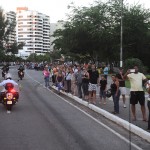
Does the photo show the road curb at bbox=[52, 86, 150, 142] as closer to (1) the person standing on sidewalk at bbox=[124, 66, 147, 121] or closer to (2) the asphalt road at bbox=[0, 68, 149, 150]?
(2) the asphalt road at bbox=[0, 68, 149, 150]

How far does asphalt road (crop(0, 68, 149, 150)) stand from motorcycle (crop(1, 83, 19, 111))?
1.21 ft

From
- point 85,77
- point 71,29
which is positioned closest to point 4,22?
point 71,29

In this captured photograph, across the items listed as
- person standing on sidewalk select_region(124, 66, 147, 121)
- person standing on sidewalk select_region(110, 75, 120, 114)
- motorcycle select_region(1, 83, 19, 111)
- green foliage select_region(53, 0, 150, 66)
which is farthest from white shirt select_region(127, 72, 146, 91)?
green foliage select_region(53, 0, 150, 66)

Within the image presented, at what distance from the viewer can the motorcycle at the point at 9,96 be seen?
646 inches

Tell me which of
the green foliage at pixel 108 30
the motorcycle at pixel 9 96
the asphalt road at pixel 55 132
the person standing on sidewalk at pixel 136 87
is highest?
the green foliage at pixel 108 30

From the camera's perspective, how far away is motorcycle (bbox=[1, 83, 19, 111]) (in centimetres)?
1640

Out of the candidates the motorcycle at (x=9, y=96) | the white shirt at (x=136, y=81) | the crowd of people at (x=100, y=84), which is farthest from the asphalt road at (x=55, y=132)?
the white shirt at (x=136, y=81)

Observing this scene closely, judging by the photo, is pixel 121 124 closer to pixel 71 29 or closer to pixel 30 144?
pixel 30 144

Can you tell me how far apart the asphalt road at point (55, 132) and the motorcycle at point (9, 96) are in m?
0.37

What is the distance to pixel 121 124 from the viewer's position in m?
13.4

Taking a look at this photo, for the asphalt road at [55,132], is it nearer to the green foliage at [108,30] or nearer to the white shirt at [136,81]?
the white shirt at [136,81]

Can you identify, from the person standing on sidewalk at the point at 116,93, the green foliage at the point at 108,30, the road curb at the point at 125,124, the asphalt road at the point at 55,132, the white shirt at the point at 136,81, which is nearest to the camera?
the asphalt road at the point at 55,132

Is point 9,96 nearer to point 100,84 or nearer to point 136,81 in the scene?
point 100,84

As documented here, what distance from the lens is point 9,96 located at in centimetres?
1641
